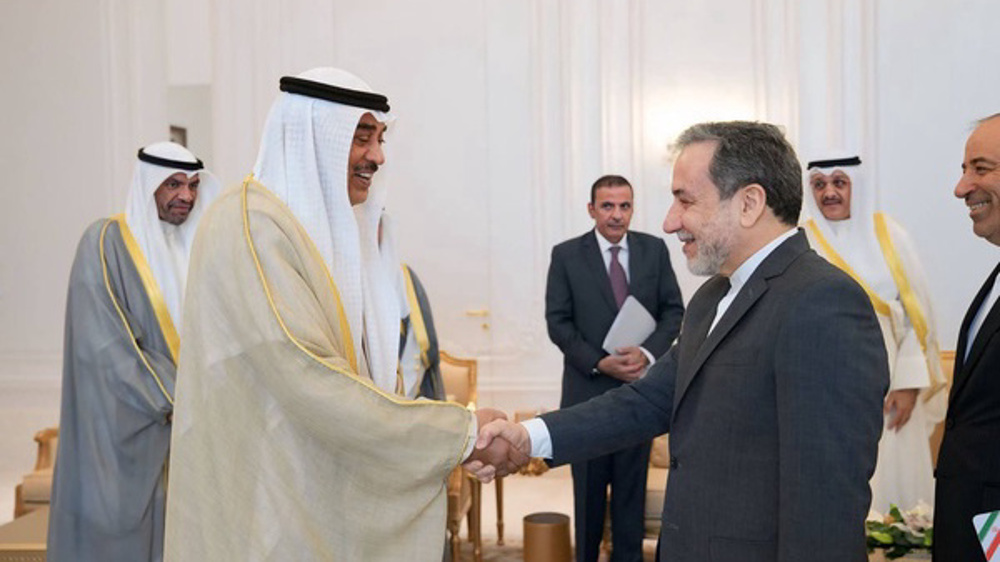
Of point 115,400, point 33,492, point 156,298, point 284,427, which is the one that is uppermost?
point 156,298

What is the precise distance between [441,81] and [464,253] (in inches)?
47.5

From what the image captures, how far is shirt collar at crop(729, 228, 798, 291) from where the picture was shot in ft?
6.43

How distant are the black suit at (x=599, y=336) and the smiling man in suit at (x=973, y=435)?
7.13 feet

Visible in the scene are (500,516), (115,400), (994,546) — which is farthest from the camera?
(500,516)

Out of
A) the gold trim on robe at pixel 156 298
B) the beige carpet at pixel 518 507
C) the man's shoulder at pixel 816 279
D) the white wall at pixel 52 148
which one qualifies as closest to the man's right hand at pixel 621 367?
the beige carpet at pixel 518 507

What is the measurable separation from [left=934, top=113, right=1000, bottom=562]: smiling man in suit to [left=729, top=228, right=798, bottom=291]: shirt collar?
21.8 inches

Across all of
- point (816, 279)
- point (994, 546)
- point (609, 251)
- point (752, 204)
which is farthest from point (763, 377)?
point (609, 251)

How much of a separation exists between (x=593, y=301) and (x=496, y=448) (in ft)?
7.50

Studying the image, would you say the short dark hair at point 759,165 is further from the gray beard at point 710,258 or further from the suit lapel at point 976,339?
the suit lapel at point 976,339

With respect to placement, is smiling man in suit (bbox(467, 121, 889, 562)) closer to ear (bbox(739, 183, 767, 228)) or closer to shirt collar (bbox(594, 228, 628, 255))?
ear (bbox(739, 183, 767, 228))

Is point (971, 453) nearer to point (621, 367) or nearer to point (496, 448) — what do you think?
point (496, 448)

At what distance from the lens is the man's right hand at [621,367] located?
170 inches

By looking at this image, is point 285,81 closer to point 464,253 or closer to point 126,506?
point 126,506

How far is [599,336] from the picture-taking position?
179 inches
